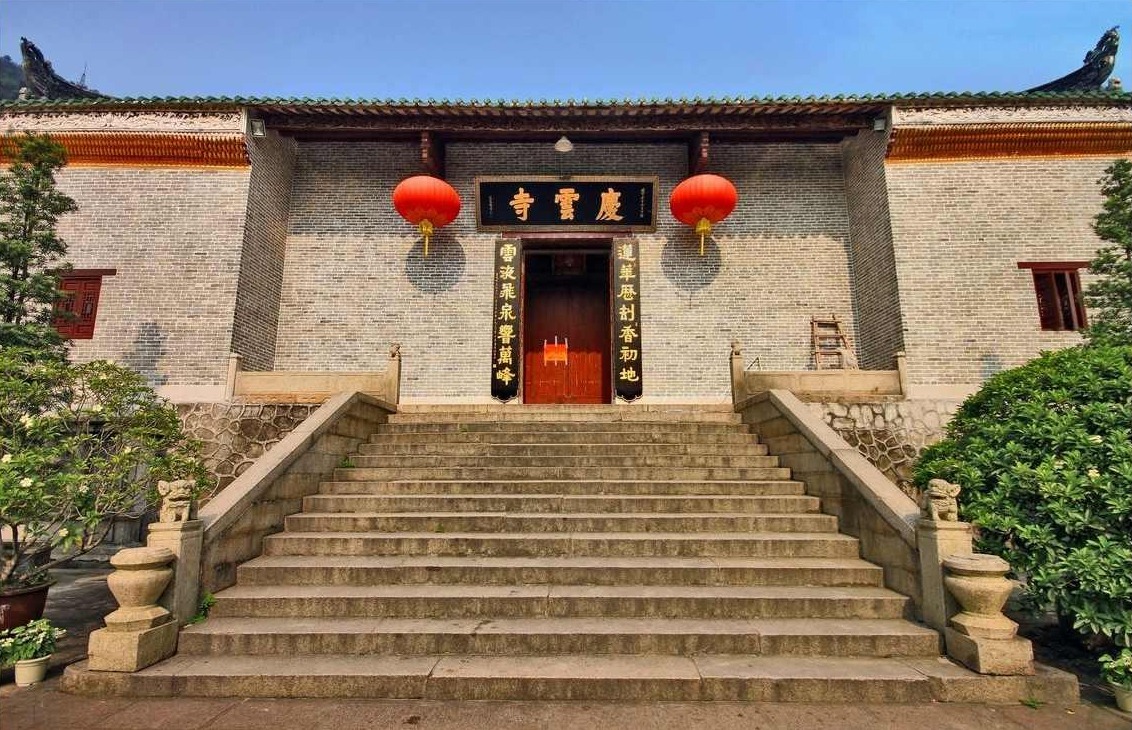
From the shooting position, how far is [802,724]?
274cm

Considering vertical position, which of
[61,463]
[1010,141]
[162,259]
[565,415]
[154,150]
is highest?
[1010,141]

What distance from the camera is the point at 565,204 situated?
31.4ft

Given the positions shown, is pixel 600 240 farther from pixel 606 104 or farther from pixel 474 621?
pixel 474 621

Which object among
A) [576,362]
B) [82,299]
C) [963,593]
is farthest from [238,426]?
[963,593]

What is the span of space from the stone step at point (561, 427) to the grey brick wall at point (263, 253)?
3556mm

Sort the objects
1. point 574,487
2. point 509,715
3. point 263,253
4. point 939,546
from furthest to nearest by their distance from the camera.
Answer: point 263,253
point 574,487
point 939,546
point 509,715

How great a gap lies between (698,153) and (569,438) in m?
5.90

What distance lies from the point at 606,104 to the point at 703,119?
1747 mm

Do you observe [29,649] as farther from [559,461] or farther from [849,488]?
[849,488]

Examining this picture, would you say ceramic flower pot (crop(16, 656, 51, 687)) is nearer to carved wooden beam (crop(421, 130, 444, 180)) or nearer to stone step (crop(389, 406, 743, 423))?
stone step (crop(389, 406, 743, 423))

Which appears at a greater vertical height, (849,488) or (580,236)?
(580,236)

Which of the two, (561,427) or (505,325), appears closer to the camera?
(561,427)

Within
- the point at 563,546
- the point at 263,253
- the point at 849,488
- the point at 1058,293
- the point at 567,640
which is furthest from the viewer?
the point at 263,253

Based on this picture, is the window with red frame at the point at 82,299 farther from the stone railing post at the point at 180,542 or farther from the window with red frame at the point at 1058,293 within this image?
the window with red frame at the point at 1058,293
